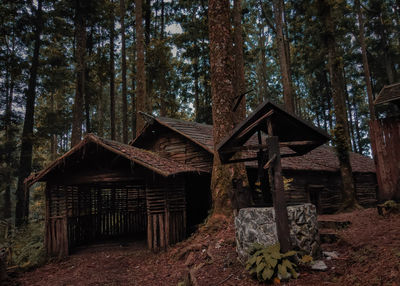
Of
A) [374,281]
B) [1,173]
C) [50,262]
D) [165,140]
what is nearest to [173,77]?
[165,140]

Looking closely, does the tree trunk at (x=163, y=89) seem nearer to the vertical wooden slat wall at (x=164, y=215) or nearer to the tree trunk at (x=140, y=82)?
the tree trunk at (x=140, y=82)

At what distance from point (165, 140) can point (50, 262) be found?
7415 millimetres

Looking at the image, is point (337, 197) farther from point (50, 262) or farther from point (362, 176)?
point (50, 262)

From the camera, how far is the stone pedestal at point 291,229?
554 centimetres

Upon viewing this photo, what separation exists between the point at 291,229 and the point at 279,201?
0.67 m

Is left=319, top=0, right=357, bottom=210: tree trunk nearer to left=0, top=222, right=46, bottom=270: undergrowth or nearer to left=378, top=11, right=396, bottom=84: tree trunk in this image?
left=0, top=222, right=46, bottom=270: undergrowth

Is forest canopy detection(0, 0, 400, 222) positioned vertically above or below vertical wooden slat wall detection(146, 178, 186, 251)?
above

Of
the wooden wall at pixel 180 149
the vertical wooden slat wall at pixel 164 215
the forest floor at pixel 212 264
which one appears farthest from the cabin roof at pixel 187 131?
the forest floor at pixel 212 264

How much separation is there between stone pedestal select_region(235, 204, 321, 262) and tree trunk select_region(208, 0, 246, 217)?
3033mm

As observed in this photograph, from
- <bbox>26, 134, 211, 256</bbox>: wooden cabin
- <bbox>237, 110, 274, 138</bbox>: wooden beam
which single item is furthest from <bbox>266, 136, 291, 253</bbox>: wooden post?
<bbox>26, 134, 211, 256</bbox>: wooden cabin

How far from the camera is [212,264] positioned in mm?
6559

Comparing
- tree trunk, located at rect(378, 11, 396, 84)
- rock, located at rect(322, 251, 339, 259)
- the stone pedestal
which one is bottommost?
rock, located at rect(322, 251, 339, 259)

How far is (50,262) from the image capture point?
33.9 ft

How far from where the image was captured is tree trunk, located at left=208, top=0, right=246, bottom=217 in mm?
9117
